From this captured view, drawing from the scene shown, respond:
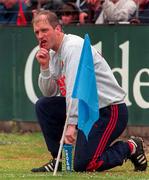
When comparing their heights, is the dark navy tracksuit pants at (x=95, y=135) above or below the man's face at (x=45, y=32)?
below

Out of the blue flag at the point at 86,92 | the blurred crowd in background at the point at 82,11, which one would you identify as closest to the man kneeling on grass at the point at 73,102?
the blue flag at the point at 86,92

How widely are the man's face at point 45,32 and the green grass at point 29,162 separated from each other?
4.71 ft

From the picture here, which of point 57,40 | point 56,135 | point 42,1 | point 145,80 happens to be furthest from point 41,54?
point 42,1

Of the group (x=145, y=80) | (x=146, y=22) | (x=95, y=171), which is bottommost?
(x=95, y=171)

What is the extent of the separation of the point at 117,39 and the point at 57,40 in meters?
5.19

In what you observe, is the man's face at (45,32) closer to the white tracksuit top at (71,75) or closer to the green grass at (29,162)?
the white tracksuit top at (71,75)

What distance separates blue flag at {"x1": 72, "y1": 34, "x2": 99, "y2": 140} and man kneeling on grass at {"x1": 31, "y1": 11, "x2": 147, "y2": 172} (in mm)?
184

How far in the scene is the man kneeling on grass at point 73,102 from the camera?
9.43 m

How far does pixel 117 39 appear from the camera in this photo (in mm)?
14625

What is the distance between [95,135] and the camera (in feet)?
31.7

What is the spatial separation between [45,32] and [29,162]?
110 inches

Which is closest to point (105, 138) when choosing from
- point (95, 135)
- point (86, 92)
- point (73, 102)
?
point (95, 135)

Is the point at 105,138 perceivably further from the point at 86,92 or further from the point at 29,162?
the point at 29,162

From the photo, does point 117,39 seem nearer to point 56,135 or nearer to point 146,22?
point 146,22
